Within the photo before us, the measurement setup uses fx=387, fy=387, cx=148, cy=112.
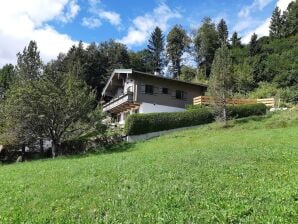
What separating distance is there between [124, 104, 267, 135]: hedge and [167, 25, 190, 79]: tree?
2212 inches

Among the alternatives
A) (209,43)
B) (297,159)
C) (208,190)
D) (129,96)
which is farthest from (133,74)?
(209,43)

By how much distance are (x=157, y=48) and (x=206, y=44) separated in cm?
1840

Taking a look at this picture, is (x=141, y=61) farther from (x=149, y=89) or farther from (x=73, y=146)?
(x=73, y=146)

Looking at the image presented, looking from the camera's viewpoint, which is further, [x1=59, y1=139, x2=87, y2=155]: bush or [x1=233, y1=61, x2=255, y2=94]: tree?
[x1=233, y1=61, x2=255, y2=94]: tree

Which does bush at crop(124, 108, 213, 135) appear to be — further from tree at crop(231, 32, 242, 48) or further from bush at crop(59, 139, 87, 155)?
tree at crop(231, 32, 242, 48)

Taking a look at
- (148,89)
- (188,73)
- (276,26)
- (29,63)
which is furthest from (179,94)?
(276,26)

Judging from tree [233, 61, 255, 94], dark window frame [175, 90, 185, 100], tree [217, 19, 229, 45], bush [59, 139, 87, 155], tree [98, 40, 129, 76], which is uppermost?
tree [217, 19, 229, 45]

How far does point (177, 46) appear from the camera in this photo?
314 feet

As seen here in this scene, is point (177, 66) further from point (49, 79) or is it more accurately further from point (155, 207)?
point (155, 207)

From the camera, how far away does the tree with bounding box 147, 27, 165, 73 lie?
4026 inches

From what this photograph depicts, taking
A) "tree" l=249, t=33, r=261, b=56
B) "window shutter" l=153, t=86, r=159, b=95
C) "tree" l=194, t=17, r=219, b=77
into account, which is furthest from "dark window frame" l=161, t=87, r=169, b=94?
"tree" l=194, t=17, r=219, b=77

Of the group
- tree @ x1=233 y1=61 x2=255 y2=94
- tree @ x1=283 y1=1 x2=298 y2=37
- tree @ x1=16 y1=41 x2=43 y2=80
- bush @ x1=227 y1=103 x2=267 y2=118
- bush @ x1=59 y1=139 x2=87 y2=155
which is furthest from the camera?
tree @ x1=283 y1=1 x2=298 y2=37

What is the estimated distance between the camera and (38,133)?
1213 inches

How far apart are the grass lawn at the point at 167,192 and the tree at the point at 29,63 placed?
2797 centimetres
